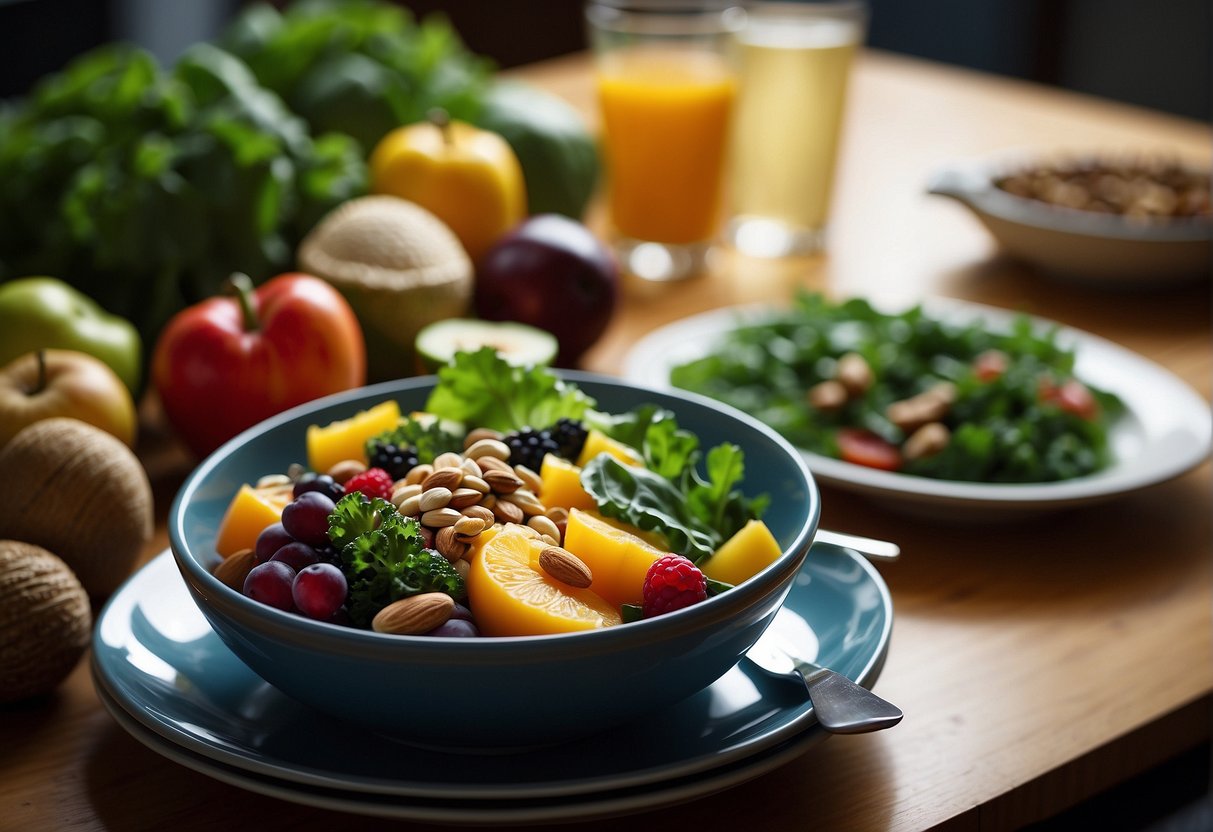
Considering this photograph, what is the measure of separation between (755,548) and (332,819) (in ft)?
0.85

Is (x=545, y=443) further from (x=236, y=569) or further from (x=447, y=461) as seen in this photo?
(x=236, y=569)

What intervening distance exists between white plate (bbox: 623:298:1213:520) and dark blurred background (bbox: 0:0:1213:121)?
99.9 inches

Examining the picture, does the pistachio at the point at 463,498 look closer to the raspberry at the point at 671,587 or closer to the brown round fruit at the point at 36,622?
the raspberry at the point at 671,587

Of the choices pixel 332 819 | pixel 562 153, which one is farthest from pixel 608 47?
pixel 332 819

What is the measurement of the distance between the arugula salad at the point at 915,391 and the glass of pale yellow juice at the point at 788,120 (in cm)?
36

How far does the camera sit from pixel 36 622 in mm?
716

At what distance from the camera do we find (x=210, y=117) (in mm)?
1166

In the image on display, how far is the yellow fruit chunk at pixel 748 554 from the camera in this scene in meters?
0.70

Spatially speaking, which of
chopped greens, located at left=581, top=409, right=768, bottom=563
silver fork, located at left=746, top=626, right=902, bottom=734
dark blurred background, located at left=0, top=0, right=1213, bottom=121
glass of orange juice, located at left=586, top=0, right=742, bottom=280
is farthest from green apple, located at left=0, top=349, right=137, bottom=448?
dark blurred background, located at left=0, top=0, right=1213, bottom=121

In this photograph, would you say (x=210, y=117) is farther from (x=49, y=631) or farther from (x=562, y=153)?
(x=49, y=631)

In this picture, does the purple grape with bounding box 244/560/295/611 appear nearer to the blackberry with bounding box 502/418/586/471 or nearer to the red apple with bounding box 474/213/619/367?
the blackberry with bounding box 502/418/586/471

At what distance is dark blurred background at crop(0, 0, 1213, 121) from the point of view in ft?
10.6

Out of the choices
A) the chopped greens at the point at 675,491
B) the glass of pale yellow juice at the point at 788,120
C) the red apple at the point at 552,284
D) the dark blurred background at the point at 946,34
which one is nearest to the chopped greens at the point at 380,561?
the chopped greens at the point at 675,491

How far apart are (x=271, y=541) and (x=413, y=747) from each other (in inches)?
5.1
